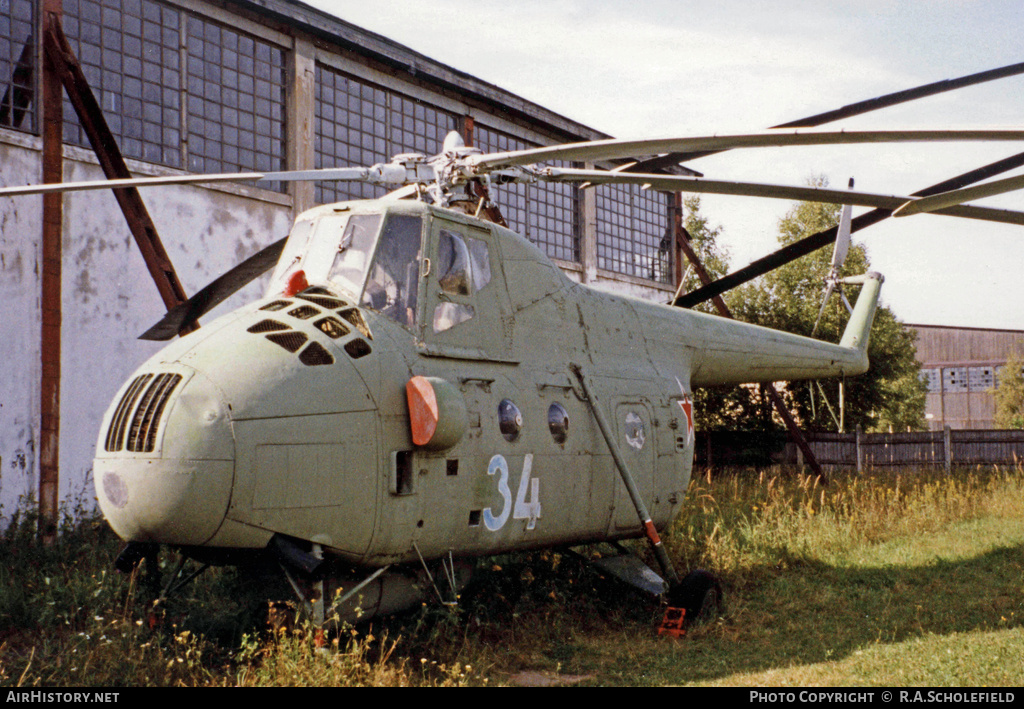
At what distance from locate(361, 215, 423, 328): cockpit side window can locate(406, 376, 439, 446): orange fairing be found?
26.2 inches

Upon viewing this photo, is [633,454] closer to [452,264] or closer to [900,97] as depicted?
[452,264]

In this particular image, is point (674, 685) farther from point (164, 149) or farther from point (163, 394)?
point (164, 149)

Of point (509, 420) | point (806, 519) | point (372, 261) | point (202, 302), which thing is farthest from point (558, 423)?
point (806, 519)

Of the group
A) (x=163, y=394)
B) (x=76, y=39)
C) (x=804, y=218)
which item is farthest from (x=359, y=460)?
(x=804, y=218)

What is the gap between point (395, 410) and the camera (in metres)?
6.81

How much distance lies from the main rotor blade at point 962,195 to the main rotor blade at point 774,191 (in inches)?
3.3

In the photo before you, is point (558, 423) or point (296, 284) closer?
point (296, 284)

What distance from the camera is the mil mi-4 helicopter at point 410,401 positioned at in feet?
19.9

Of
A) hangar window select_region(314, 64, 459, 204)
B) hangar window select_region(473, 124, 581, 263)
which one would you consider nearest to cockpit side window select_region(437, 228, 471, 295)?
hangar window select_region(314, 64, 459, 204)

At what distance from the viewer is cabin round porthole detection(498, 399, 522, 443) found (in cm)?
770

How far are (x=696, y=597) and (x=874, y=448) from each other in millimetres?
17977

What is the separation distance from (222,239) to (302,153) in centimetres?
253

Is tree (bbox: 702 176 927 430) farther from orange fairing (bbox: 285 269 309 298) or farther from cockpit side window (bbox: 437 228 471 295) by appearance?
orange fairing (bbox: 285 269 309 298)

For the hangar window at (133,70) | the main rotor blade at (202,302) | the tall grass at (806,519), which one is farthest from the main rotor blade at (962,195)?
the hangar window at (133,70)
